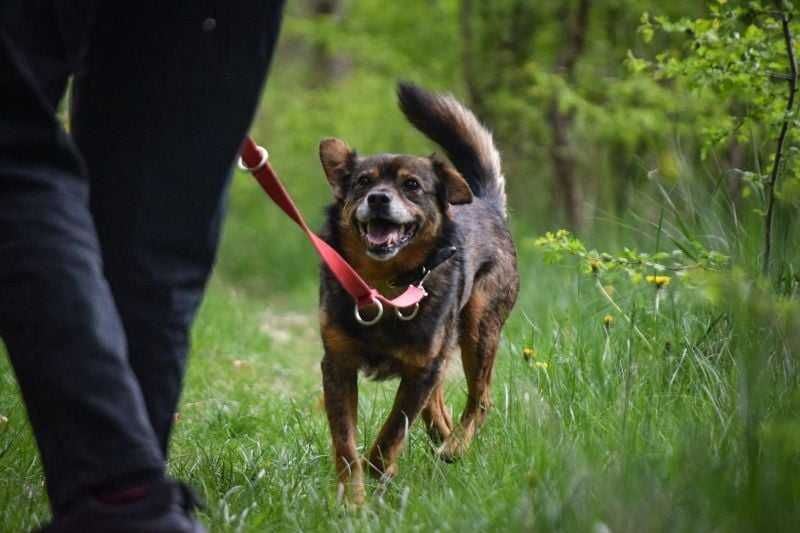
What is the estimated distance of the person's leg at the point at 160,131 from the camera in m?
2.38

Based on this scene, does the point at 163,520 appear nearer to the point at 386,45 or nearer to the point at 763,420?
the point at 763,420

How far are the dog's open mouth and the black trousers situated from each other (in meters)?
2.00

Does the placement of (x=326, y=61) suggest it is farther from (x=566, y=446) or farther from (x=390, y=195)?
(x=566, y=446)

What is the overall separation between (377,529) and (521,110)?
8.71 meters

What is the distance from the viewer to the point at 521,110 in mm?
11203

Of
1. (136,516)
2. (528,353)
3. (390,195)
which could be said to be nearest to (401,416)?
(528,353)

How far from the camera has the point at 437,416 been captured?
4.96m

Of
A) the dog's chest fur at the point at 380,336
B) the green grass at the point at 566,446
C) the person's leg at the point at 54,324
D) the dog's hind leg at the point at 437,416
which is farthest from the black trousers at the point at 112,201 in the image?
the dog's hind leg at the point at 437,416

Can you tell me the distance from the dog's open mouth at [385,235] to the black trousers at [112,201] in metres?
2.00

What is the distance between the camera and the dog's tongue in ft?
14.9

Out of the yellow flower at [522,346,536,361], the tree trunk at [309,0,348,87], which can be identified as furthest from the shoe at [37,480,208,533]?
the tree trunk at [309,0,348,87]

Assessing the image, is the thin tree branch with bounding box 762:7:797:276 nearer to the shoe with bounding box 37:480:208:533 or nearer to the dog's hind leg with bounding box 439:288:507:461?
the dog's hind leg with bounding box 439:288:507:461

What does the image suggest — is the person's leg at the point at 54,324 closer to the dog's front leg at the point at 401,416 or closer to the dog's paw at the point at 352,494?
the dog's paw at the point at 352,494

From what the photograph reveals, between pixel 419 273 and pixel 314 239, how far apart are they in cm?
124
